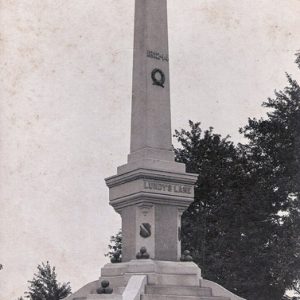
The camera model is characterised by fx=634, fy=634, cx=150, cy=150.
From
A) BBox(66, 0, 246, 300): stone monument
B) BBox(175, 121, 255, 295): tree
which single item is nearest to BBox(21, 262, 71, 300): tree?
BBox(175, 121, 255, 295): tree

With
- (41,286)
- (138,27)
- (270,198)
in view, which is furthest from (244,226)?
(138,27)

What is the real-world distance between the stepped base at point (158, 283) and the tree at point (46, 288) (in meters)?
21.9

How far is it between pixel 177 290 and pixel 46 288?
79.9ft

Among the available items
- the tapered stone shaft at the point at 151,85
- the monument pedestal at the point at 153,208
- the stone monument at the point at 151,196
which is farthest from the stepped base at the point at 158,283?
the tapered stone shaft at the point at 151,85

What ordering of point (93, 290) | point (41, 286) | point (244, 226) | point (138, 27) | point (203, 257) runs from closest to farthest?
1. point (93, 290)
2. point (138, 27)
3. point (244, 226)
4. point (203, 257)
5. point (41, 286)

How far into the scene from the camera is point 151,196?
12.7 meters

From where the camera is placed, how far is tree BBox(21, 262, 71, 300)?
1340 inches

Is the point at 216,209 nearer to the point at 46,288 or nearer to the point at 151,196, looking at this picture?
the point at 46,288

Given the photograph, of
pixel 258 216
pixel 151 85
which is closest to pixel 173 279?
pixel 151 85

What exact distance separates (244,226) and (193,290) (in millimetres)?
15888

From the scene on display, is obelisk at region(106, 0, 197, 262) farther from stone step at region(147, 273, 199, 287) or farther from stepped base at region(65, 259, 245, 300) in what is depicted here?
stone step at region(147, 273, 199, 287)

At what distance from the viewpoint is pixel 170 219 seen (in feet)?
42.8

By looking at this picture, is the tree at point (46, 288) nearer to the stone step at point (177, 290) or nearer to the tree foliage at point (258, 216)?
the tree foliage at point (258, 216)

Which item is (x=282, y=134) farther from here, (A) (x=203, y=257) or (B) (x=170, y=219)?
(B) (x=170, y=219)
